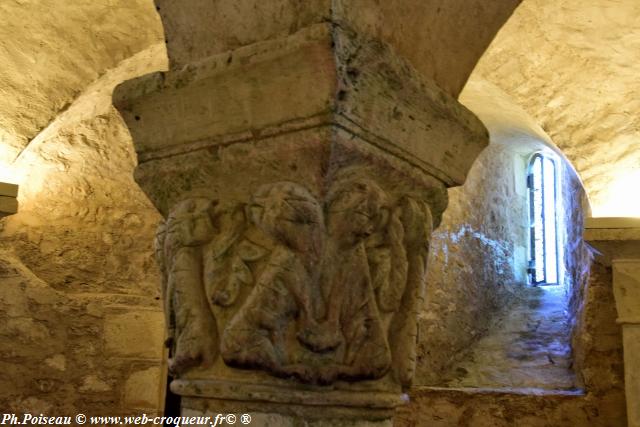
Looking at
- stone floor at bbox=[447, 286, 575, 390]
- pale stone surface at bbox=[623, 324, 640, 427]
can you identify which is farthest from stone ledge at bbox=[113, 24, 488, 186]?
stone floor at bbox=[447, 286, 575, 390]

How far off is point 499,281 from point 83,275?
3327 millimetres

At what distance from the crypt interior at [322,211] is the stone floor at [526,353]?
2 centimetres

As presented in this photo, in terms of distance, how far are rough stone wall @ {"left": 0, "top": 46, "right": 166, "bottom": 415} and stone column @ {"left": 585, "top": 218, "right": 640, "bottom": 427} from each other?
2.67m

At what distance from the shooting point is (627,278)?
4055 millimetres

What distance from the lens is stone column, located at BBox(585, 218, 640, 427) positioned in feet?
13.0

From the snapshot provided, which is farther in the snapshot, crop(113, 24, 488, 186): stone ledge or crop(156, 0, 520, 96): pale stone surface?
crop(156, 0, 520, 96): pale stone surface

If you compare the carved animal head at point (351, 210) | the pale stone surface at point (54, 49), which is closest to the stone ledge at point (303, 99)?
the carved animal head at point (351, 210)

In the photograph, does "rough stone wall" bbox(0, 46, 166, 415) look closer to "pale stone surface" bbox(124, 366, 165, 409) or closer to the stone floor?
"pale stone surface" bbox(124, 366, 165, 409)

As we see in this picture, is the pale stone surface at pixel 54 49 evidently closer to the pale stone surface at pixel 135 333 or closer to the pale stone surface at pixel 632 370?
the pale stone surface at pixel 135 333

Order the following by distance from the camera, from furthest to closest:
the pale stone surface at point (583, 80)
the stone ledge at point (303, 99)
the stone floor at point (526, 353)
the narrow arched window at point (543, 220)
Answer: the narrow arched window at point (543, 220), the stone floor at point (526, 353), the pale stone surface at point (583, 80), the stone ledge at point (303, 99)

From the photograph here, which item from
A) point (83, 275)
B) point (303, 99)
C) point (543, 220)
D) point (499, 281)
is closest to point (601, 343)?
point (499, 281)

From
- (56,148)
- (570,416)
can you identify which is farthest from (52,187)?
(570,416)

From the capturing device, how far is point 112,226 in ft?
13.7

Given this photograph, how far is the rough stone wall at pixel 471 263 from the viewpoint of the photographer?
4977 millimetres
